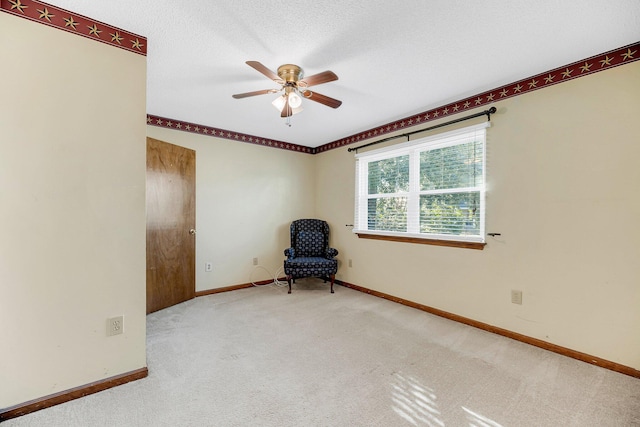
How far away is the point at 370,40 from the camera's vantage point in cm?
194

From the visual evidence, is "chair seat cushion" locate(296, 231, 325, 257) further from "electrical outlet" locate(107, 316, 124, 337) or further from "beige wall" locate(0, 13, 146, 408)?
"electrical outlet" locate(107, 316, 124, 337)

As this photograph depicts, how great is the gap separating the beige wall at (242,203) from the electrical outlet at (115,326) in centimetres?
202

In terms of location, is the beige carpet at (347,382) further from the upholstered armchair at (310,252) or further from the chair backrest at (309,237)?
the chair backrest at (309,237)

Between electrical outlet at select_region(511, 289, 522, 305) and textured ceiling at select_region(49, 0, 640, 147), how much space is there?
1945 mm

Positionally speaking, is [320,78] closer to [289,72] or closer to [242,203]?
[289,72]

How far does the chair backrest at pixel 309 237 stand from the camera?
14.8 ft

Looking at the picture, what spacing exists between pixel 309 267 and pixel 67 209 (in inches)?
110

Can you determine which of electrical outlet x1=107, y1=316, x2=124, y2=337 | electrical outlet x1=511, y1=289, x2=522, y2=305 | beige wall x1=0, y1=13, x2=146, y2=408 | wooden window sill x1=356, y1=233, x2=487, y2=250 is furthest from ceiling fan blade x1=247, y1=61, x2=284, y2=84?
electrical outlet x1=511, y1=289, x2=522, y2=305

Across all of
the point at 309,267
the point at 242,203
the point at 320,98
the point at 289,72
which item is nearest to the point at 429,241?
the point at 309,267

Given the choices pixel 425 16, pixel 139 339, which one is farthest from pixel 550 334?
pixel 139 339

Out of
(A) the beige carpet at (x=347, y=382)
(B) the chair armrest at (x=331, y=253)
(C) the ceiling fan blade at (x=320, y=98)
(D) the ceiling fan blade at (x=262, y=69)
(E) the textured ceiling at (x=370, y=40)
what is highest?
(E) the textured ceiling at (x=370, y=40)

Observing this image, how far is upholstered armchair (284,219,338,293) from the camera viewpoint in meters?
3.99

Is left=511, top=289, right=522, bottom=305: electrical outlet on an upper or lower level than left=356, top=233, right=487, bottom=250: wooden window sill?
lower

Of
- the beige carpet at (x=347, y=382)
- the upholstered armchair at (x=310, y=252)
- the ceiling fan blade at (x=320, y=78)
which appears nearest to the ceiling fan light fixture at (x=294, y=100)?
the ceiling fan blade at (x=320, y=78)
